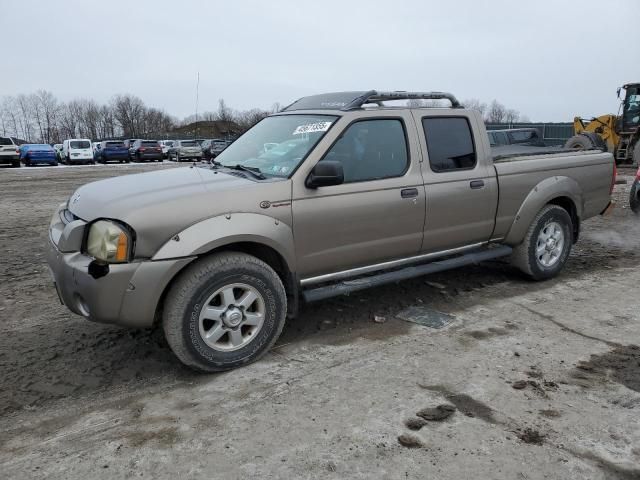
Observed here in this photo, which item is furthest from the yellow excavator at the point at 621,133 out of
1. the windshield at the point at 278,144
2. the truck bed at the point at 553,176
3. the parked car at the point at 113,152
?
the parked car at the point at 113,152

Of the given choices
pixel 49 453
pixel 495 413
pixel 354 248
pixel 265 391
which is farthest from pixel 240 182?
pixel 495 413

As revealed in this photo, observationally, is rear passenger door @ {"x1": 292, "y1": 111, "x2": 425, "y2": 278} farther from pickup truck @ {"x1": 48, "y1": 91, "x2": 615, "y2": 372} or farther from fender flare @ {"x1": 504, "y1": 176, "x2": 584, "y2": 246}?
fender flare @ {"x1": 504, "y1": 176, "x2": 584, "y2": 246}

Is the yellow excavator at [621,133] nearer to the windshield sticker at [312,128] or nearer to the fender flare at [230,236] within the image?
the windshield sticker at [312,128]

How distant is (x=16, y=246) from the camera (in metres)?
7.29

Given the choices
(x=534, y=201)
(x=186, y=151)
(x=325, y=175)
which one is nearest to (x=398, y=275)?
(x=325, y=175)

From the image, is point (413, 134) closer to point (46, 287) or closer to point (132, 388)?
point (132, 388)

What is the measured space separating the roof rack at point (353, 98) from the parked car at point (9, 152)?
28387 mm

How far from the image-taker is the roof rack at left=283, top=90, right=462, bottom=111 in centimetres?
432

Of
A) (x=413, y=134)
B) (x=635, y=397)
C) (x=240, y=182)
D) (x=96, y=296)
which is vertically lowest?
(x=635, y=397)

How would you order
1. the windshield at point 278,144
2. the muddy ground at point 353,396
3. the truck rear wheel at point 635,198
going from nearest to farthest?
1. the muddy ground at point 353,396
2. the windshield at point 278,144
3. the truck rear wheel at point 635,198

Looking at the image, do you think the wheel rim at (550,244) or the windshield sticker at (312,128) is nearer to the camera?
the windshield sticker at (312,128)

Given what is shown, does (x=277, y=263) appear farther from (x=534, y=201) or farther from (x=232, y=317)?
(x=534, y=201)

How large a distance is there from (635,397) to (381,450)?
1.72m

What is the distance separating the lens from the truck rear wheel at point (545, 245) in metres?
5.33
